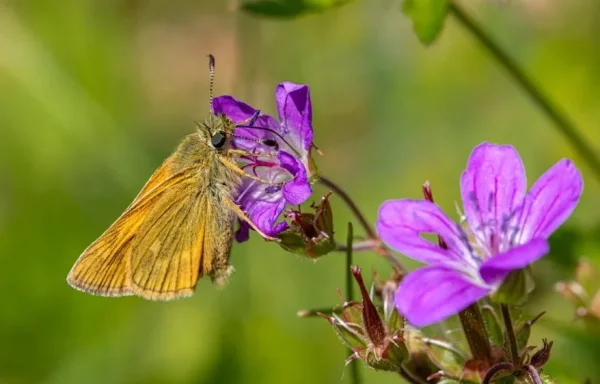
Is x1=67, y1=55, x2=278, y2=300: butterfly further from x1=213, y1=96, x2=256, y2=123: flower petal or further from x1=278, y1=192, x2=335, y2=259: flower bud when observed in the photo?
x1=278, y1=192, x2=335, y2=259: flower bud

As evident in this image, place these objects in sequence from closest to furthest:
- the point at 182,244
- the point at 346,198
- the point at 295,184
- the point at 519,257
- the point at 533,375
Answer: the point at 519,257
the point at 533,375
the point at 295,184
the point at 346,198
the point at 182,244

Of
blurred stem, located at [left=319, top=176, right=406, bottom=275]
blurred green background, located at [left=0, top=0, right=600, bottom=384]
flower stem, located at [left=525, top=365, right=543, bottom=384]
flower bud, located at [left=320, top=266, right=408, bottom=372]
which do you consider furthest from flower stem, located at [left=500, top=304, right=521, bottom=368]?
blurred green background, located at [left=0, top=0, right=600, bottom=384]

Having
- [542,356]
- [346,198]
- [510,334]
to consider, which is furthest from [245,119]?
[542,356]

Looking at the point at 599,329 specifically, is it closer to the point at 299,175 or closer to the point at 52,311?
the point at 299,175

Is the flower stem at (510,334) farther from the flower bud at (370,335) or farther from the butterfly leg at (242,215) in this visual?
the butterfly leg at (242,215)

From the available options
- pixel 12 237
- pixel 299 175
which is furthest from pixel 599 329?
pixel 12 237

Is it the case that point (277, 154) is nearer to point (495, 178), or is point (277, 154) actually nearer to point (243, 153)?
point (243, 153)

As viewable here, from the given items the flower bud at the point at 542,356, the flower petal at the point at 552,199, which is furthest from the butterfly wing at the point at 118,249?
the flower bud at the point at 542,356
